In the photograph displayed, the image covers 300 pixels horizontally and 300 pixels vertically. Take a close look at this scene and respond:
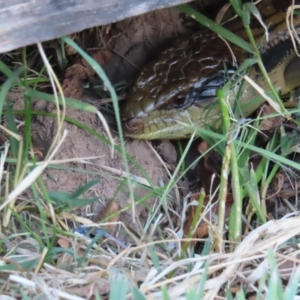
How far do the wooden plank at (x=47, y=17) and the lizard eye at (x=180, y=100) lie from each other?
788 mm

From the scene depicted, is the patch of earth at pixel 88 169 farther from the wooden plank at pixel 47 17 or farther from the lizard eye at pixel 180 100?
the wooden plank at pixel 47 17

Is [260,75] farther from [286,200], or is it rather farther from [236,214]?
[236,214]

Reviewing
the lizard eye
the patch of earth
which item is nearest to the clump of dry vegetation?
the patch of earth

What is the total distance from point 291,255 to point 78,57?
A: 1.05m

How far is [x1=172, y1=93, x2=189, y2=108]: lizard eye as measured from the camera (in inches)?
86.0

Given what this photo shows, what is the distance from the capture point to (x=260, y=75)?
2293mm

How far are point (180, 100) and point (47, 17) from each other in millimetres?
924

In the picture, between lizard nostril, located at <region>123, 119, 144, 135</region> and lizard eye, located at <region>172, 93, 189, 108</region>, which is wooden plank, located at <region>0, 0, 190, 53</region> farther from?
lizard eye, located at <region>172, 93, 189, 108</region>

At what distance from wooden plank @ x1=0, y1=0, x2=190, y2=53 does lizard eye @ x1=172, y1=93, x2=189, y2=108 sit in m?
0.79

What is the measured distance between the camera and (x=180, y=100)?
2.19m

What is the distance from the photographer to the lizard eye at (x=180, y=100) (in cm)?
219

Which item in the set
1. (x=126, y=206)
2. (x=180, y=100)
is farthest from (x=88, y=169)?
(x=180, y=100)

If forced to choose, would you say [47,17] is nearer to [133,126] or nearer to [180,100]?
[133,126]

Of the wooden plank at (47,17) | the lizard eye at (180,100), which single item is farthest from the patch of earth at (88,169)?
the wooden plank at (47,17)
